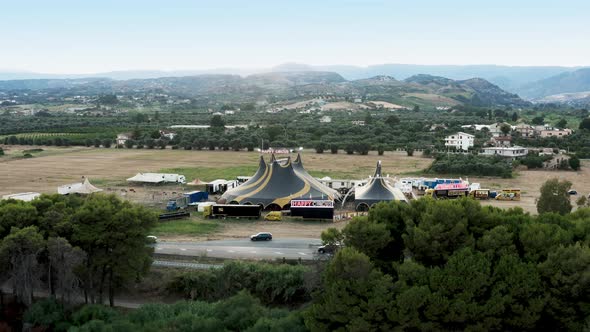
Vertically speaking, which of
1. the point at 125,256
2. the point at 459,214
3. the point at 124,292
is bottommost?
the point at 124,292

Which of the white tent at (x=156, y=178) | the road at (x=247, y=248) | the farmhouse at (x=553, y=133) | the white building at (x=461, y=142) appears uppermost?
the farmhouse at (x=553, y=133)

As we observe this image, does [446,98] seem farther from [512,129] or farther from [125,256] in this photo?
[125,256]

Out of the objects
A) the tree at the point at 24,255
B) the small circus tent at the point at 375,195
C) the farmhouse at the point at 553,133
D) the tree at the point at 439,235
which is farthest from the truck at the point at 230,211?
the farmhouse at the point at 553,133

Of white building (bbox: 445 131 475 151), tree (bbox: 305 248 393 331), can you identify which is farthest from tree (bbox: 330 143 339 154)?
tree (bbox: 305 248 393 331)

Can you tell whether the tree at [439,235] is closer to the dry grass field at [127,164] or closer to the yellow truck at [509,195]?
the yellow truck at [509,195]

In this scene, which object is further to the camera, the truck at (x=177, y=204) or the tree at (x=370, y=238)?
the truck at (x=177, y=204)

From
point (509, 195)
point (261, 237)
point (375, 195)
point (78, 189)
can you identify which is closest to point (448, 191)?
point (509, 195)

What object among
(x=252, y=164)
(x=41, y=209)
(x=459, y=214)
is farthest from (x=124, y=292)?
(x=252, y=164)
